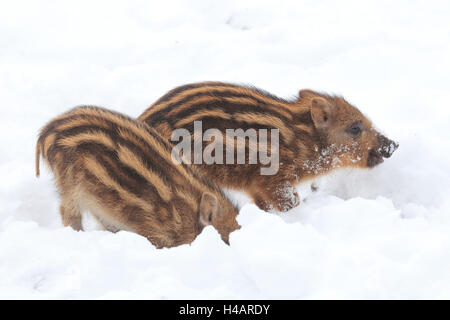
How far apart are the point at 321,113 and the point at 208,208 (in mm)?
1518

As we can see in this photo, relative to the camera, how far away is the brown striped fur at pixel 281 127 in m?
4.94

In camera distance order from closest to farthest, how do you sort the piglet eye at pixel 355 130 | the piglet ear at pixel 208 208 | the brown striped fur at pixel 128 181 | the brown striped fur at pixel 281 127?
the piglet ear at pixel 208 208
the brown striped fur at pixel 128 181
the brown striped fur at pixel 281 127
the piglet eye at pixel 355 130

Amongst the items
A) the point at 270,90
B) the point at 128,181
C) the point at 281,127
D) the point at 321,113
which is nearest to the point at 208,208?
the point at 128,181

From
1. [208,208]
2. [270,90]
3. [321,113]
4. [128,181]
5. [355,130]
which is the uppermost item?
[270,90]

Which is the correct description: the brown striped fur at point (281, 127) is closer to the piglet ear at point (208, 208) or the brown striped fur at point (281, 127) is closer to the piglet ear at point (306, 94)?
the piglet ear at point (306, 94)

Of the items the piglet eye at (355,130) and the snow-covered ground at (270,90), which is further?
the piglet eye at (355,130)

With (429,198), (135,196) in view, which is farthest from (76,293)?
(429,198)

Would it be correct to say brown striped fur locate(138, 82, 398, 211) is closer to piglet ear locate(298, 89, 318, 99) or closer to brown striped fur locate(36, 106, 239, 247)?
piglet ear locate(298, 89, 318, 99)

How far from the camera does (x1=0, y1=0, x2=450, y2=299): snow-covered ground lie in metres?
3.23

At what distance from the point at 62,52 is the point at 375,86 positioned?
146 inches

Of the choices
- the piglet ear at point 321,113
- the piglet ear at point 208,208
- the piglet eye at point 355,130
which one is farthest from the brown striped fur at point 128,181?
the piglet eye at point 355,130

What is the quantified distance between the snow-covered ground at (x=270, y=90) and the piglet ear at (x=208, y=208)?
43 centimetres

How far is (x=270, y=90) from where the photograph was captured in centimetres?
645

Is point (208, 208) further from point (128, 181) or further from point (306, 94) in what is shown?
point (306, 94)
